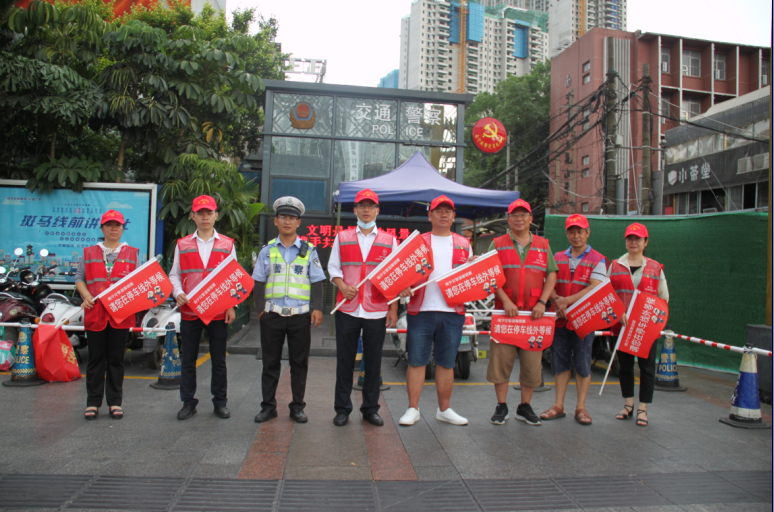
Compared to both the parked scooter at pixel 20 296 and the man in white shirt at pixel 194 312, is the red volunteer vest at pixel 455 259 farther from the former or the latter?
the parked scooter at pixel 20 296

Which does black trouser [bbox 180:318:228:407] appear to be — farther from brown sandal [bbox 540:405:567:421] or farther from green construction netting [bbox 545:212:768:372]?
green construction netting [bbox 545:212:768:372]

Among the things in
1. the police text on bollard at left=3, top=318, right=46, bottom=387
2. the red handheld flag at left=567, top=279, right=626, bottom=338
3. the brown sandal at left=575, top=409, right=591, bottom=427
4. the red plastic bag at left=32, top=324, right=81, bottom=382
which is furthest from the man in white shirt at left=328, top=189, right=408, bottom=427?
the police text on bollard at left=3, top=318, right=46, bottom=387

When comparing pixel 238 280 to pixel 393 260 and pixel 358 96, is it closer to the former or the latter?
pixel 393 260

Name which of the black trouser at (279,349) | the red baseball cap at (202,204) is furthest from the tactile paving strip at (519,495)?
the red baseball cap at (202,204)

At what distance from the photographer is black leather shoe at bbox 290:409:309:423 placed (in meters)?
4.54

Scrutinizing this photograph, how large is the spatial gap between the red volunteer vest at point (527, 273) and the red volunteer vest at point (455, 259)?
296 mm

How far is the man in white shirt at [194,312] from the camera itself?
181 inches

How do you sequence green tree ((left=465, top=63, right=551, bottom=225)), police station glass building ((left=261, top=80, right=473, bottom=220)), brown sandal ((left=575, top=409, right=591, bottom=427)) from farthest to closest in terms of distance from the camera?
green tree ((left=465, top=63, right=551, bottom=225)) → police station glass building ((left=261, top=80, right=473, bottom=220)) → brown sandal ((left=575, top=409, right=591, bottom=427))

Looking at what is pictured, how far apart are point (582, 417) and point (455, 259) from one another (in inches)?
71.2

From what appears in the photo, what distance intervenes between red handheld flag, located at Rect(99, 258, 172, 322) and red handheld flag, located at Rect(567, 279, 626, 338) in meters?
3.57

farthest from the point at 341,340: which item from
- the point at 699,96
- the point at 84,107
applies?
the point at 699,96

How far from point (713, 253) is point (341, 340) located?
5.66m

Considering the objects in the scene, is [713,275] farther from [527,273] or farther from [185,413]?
[185,413]

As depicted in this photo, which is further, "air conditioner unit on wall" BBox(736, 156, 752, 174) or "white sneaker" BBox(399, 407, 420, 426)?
"air conditioner unit on wall" BBox(736, 156, 752, 174)
